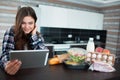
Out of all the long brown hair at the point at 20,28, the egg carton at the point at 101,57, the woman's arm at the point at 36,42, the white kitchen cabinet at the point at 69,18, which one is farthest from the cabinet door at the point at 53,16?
the egg carton at the point at 101,57

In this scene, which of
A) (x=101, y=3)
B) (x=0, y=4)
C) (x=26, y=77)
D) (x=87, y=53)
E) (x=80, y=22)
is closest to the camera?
(x=26, y=77)

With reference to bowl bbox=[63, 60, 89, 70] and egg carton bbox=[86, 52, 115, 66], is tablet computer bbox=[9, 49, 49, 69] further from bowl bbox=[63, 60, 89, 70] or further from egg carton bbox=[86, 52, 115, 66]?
egg carton bbox=[86, 52, 115, 66]

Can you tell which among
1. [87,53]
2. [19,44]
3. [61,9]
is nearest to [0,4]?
[61,9]

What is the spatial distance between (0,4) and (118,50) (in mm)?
3052

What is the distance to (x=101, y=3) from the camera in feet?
16.5

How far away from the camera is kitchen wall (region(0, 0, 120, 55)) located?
3.53 metres

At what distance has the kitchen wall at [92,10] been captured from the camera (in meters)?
3.53

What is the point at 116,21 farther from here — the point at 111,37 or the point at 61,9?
the point at 61,9

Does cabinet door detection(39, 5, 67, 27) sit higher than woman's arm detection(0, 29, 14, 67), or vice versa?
cabinet door detection(39, 5, 67, 27)

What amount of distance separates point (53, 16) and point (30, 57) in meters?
2.90

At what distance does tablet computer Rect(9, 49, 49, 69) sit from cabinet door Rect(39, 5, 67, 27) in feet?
8.66

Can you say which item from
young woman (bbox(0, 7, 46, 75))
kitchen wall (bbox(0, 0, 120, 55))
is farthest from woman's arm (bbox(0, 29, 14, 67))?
kitchen wall (bbox(0, 0, 120, 55))

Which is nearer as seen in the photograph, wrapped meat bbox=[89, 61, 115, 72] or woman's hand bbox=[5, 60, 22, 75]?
woman's hand bbox=[5, 60, 22, 75]

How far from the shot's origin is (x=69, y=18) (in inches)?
169
